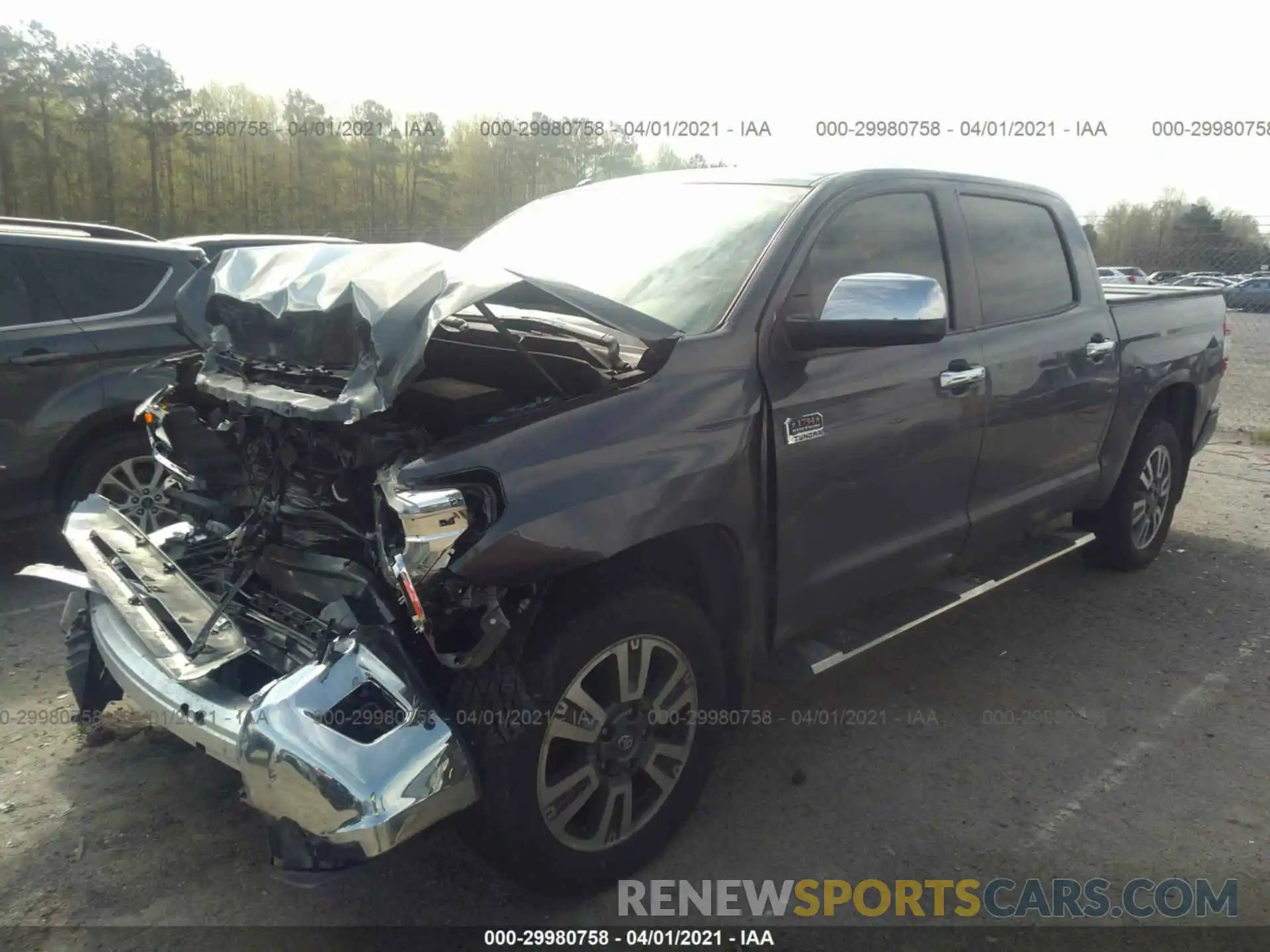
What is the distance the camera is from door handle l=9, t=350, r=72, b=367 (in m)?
4.64

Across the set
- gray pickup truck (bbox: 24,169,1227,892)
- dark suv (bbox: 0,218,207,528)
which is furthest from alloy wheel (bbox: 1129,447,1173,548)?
dark suv (bbox: 0,218,207,528)

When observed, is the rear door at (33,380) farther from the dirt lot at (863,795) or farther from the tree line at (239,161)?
the tree line at (239,161)

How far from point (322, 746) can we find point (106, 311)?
4.03m

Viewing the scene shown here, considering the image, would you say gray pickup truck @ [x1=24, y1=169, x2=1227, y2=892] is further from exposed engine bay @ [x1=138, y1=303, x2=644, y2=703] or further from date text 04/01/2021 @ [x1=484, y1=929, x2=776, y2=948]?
date text 04/01/2021 @ [x1=484, y1=929, x2=776, y2=948]

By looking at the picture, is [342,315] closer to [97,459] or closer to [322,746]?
[322,746]

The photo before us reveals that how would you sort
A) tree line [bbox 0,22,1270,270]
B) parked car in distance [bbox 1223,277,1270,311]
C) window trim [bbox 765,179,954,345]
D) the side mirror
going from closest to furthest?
the side mirror < window trim [bbox 765,179,954,345] < tree line [bbox 0,22,1270,270] < parked car in distance [bbox 1223,277,1270,311]

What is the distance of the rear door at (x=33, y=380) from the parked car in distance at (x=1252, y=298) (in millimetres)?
29270

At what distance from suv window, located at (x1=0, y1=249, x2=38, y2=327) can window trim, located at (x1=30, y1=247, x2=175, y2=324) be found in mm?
88

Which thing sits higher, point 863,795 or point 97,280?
point 97,280

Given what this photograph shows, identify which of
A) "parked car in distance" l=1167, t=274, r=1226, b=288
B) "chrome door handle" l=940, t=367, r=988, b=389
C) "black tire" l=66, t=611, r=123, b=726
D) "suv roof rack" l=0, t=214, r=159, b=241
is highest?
"parked car in distance" l=1167, t=274, r=1226, b=288

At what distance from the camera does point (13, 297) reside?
4773mm

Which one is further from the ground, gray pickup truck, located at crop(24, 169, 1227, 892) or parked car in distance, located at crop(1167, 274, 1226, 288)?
parked car in distance, located at crop(1167, 274, 1226, 288)

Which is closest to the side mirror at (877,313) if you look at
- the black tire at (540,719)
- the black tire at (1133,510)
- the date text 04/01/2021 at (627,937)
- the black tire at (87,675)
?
the black tire at (540,719)

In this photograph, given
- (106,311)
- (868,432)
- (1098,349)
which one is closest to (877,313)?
(868,432)
